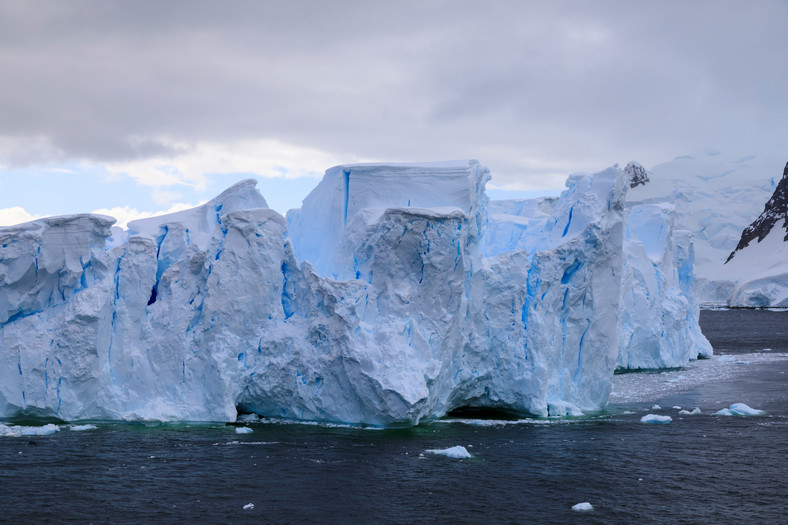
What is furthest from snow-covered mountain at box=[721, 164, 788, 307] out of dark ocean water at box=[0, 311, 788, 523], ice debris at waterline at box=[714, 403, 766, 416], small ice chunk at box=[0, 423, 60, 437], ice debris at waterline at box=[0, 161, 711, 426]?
A: small ice chunk at box=[0, 423, 60, 437]

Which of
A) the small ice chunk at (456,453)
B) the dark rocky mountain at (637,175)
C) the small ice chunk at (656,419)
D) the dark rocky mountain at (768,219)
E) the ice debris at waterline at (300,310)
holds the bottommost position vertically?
the small ice chunk at (656,419)

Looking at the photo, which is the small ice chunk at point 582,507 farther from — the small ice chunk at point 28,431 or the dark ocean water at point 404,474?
the small ice chunk at point 28,431

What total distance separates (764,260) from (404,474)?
342 feet

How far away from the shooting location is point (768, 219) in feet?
377

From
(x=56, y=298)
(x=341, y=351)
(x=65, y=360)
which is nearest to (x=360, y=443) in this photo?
(x=341, y=351)

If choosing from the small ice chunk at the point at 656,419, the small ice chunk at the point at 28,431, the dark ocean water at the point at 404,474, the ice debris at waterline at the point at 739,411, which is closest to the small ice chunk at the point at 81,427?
the dark ocean water at the point at 404,474

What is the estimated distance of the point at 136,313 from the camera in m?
18.3

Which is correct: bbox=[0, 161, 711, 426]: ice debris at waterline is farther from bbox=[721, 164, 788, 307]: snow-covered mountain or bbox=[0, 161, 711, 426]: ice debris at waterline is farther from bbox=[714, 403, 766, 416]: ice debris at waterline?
bbox=[721, 164, 788, 307]: snow-covered mountain

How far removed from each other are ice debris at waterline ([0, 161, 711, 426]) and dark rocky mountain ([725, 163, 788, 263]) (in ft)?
340

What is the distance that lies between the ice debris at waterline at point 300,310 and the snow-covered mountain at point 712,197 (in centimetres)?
9742

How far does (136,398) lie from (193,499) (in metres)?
6.22

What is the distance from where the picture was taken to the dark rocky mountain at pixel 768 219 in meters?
113

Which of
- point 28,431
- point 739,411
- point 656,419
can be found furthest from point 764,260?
point 28,431

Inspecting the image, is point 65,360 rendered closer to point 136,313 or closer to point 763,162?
point 136,313
